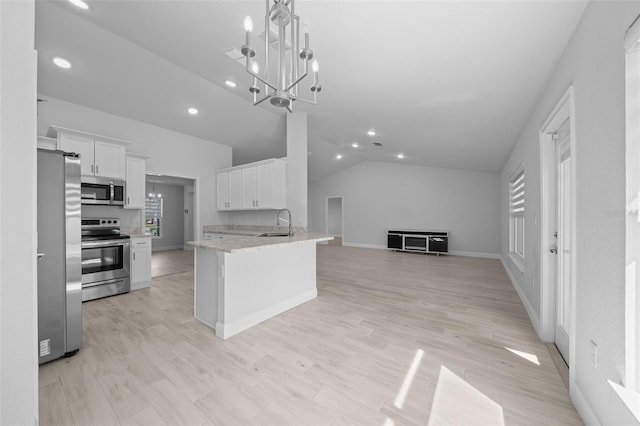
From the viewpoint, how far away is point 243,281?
254cm

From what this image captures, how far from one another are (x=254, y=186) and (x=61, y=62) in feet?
10.3

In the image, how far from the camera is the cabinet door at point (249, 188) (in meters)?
5.33

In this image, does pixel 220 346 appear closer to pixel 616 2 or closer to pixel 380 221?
pixel 616 2

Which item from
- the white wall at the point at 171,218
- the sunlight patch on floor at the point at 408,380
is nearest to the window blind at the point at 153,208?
the white wall at the point at 171,218

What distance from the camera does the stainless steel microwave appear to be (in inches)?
139

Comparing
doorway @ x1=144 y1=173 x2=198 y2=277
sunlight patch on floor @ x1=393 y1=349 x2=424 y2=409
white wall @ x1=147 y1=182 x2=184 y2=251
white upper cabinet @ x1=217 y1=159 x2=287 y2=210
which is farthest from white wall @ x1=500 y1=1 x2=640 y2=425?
white wall @ x1=147 y1=182 x2=184 y2=251

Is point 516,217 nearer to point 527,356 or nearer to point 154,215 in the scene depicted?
point 527,356

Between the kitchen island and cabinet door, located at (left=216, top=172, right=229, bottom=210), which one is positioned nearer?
the kitchen island

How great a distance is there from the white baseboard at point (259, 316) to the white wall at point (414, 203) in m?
5.65

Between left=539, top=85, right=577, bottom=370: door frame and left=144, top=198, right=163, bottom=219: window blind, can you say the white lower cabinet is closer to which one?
left=144, top=198, right=163, bottom=219: window blind

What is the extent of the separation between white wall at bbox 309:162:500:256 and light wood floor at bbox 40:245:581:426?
431 cm

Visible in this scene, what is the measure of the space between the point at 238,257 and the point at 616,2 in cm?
290

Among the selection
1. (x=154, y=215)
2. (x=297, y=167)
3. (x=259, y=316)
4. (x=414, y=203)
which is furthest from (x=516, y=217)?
(x=154, y=215)
